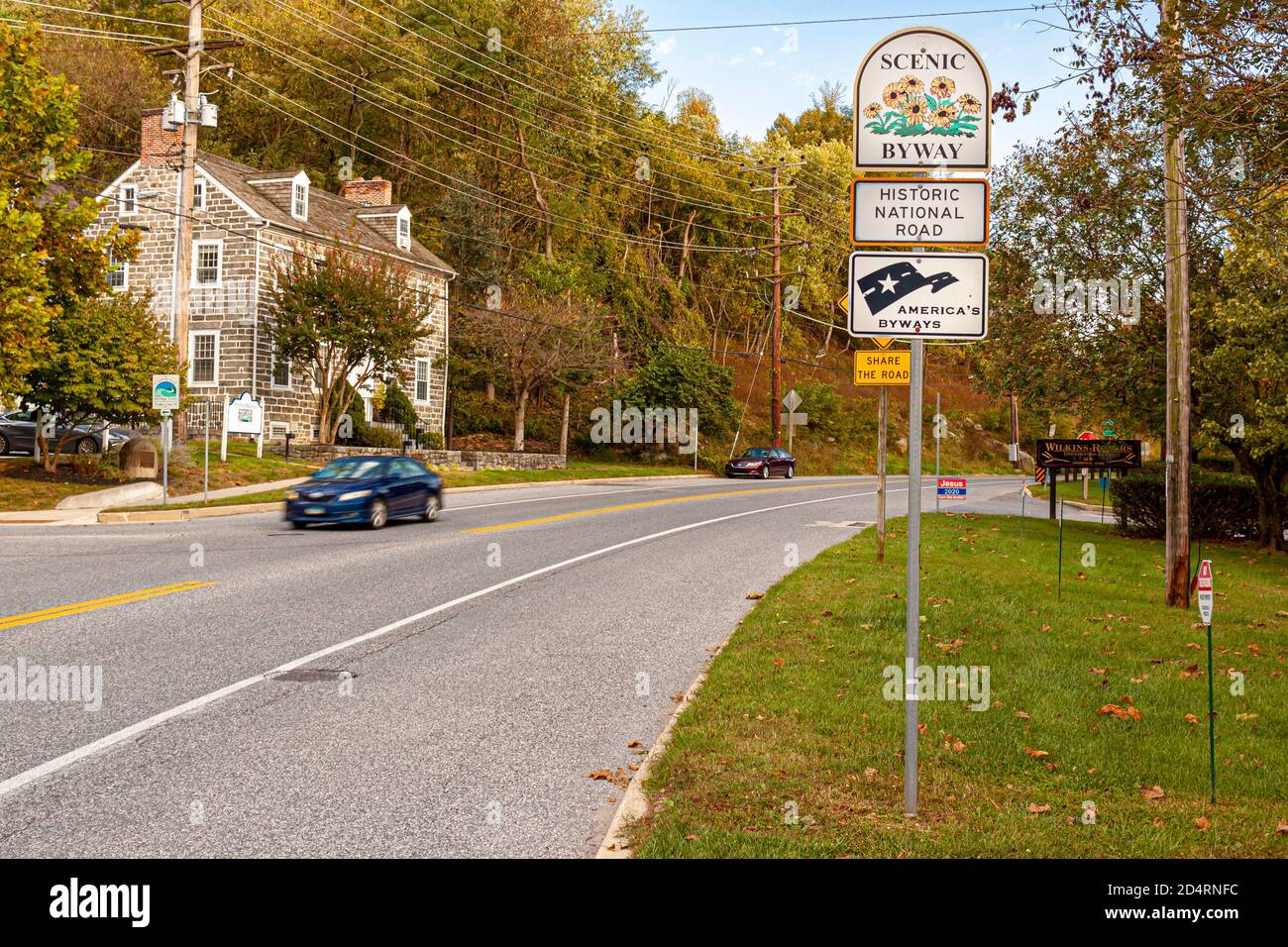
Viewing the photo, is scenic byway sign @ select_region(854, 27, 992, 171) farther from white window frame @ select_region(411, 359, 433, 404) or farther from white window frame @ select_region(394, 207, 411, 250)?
white window frame @ select_region(394, 207, 411, 250)

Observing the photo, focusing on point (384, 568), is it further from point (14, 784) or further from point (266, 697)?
point (14, 784)

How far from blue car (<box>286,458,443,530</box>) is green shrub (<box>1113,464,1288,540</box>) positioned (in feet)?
53.9

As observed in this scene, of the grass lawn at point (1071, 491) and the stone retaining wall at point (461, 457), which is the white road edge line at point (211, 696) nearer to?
the stone retaining wall at point (461, 457)

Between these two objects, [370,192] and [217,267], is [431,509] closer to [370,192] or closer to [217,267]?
[217,267]

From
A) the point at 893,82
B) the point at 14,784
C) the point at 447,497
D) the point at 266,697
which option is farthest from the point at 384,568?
the point at 447,497

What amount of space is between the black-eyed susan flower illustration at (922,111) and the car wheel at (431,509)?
59.1ft

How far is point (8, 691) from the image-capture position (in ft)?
25.4

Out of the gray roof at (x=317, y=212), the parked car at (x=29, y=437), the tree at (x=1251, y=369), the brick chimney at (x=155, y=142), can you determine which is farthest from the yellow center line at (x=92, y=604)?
the brick chimney at (x=155, y=142)

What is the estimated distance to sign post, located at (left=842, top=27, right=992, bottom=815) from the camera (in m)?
5.76

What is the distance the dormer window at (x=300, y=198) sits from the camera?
40.6 meters

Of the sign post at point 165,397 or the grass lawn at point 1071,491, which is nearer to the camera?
the sign post at point 165,397

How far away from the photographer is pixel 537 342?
4397 centimetres

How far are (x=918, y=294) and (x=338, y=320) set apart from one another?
108 feet
